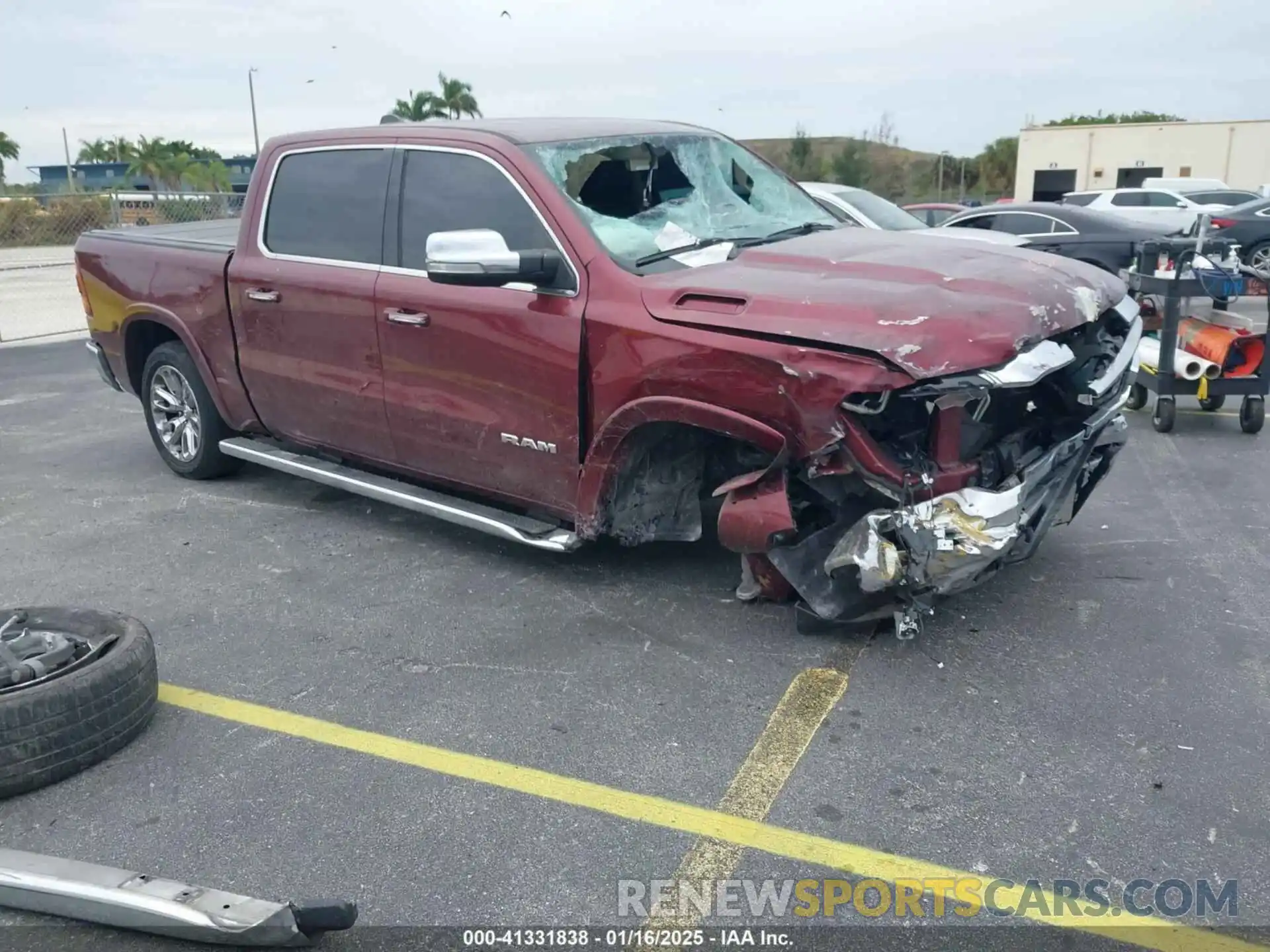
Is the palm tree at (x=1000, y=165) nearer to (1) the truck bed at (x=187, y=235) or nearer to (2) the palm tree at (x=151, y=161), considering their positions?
(2) the palm tree at (x=151, y=161)

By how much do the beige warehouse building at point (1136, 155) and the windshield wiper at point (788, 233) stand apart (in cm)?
4352

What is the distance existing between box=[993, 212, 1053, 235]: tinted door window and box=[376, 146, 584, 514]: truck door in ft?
34.6

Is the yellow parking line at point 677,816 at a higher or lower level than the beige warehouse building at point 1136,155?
lower

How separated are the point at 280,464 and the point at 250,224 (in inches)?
49.9

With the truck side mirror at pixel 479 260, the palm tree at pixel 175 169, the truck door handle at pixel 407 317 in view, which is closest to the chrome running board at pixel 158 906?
the truck side mirror at pixel 479 260

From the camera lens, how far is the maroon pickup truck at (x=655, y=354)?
3631mm

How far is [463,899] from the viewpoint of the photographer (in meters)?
2.75

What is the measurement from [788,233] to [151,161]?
176 feet

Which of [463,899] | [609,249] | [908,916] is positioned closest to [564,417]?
[609,249]

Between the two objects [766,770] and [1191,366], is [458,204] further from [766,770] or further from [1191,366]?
[1191,366]

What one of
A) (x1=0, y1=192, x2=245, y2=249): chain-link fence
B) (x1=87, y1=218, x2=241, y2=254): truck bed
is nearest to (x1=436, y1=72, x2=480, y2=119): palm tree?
(x1=0, y1=192, x2=245, y2=249): chain-link fence

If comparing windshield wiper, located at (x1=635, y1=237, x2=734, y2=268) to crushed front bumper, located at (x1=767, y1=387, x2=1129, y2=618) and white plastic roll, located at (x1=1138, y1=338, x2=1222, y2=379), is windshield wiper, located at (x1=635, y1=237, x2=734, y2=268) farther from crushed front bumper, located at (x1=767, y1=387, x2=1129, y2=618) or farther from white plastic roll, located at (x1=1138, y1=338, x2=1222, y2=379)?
white plastic roll, located at (x1=1138, y1=338, x2=1222, y2=379)

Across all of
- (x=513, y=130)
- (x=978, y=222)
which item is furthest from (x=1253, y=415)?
(x=978, y=222)

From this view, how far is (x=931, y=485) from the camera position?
3625 mm
